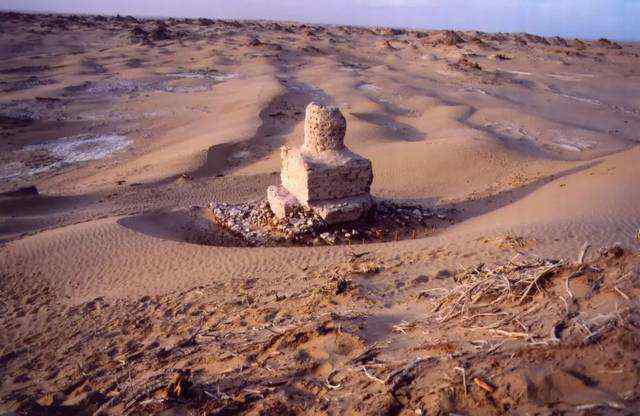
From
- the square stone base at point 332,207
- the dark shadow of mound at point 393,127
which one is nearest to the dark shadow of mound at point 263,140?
the dark shadow of mound at point 393,127

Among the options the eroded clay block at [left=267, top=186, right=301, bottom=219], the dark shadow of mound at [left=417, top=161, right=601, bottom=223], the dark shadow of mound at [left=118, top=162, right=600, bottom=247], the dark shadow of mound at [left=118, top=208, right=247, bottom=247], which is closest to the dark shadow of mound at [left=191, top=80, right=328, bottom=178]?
the dark shadow of mound at [left=118, top=208, right=247, bottom=247]

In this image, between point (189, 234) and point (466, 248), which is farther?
point (189, 234)

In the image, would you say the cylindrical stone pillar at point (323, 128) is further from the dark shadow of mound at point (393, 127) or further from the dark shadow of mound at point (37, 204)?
the dark shadow of mound at point (393, 127)

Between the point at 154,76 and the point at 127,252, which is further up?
the point at 154,76

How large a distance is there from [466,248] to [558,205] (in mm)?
2748

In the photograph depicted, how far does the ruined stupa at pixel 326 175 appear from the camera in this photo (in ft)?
24.5

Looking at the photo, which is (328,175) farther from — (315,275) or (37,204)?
(37,204)

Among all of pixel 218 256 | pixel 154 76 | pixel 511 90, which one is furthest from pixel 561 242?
pixel 154 76

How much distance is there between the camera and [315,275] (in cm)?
564

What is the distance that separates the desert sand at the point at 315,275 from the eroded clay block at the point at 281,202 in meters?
1.11

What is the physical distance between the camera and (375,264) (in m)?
5.78

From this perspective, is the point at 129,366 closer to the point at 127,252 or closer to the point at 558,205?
the point at 127,252

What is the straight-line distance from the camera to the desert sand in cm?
279

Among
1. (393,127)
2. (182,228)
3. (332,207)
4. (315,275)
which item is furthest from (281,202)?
(393,127)
